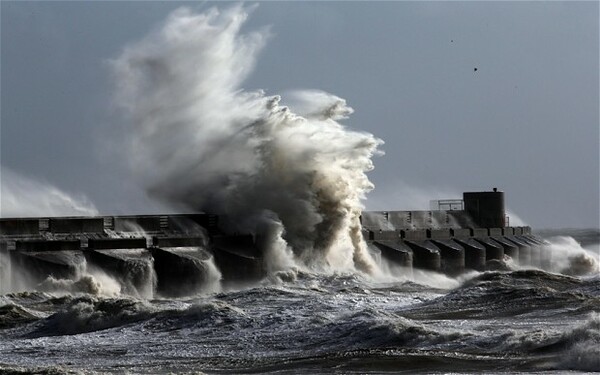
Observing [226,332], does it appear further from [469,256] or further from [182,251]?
[469,256]

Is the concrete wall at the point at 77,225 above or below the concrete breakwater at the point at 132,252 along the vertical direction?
above

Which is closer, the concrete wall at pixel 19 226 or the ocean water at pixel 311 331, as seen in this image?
the ocean water at pixel 311 331

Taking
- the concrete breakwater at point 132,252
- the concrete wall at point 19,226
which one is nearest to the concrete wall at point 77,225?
the concrete breakwater at point 132,252

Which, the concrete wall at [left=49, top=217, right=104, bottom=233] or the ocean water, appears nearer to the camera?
the ocean water

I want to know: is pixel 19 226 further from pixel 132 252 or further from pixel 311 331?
pixel 311 331

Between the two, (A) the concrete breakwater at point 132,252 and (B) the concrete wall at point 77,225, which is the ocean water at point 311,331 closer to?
(A) the concrete breakwater at point 132,252

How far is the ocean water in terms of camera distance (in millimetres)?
15008

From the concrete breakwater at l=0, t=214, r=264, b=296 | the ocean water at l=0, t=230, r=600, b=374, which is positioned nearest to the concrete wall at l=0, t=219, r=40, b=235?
the concrete breakwater at l=0, t=214, r=264, b=296

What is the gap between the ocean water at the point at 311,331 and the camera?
15.0m

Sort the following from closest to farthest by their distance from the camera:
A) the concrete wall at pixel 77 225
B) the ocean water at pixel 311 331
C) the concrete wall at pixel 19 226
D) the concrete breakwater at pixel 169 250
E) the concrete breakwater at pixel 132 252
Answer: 1. the ocean water at pixel 311 331
2. the concrete breakwater at pixel 132 252
3. the concrete breakwater at pixel 169 250
4. the concrete wall at pixel 19 226
5. the concrete wall at pixel 77 225

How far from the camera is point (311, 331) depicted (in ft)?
59.1

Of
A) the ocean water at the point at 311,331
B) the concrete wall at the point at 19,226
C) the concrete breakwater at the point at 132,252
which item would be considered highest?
the concrete wall at the point at 19,226

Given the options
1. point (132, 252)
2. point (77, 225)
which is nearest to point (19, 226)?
point (77, 225)

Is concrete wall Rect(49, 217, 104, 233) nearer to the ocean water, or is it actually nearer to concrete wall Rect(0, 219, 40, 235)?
concrete wall Rect(0, 219, 40, 235)
